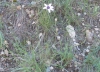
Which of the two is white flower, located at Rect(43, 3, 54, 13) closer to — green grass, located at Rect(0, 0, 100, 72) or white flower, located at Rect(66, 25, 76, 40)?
green grass, located at Rect(0, 0, 100, 72)

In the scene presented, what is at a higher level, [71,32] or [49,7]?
[49,7]

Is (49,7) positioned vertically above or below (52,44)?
above

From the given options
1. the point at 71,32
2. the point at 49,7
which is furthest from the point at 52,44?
the point at 49,7

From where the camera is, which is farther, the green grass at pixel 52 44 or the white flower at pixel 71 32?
the white flower at pixel 71 32

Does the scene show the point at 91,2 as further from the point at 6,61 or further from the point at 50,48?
the point at 6,61

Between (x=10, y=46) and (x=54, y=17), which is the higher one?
(x=54, y=17)

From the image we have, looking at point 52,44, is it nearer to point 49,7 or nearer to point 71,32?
point 71,32

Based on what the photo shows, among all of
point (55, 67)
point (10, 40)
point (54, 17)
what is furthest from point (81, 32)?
point (10, 40)

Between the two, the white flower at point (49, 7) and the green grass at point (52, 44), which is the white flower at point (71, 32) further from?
the white flower at point (49, 7)

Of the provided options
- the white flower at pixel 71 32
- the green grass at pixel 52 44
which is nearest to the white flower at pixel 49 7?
the green grass at pixel 52 44

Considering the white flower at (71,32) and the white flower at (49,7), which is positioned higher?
the white flower at (49,7)

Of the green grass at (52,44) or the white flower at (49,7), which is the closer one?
the green grass at (52,44)
